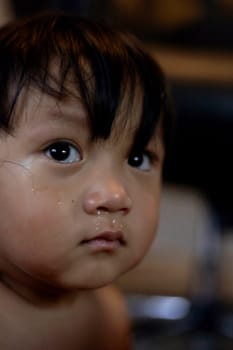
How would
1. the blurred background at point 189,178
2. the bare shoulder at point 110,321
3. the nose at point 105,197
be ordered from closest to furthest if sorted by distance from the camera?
1. the nose at point 105,197
2. the bare shoulder at point 110,321
3. the blurred background at point 189,178

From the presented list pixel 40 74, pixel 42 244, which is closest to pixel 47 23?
pixel 40 74

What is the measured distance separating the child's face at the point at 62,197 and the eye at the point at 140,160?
22 millimetres

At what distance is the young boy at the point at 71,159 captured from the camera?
1.93 feet

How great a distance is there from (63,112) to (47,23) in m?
0.10

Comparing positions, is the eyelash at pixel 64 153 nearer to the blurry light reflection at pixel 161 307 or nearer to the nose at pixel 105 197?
the nose at pixel 105 197

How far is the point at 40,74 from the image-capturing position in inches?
23.4

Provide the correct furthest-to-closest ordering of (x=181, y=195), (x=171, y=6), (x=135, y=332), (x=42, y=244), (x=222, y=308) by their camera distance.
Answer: (x=181, y=195)
(x=171, y=6)
(x=222, y=308)
(x=135, y=332)
(x=42, y=244)

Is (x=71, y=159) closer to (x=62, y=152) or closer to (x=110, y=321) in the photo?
(x=62, y=152)

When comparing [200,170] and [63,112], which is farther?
[200,170]

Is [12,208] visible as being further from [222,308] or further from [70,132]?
[222,308]

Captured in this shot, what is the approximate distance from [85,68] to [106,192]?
0.10 m

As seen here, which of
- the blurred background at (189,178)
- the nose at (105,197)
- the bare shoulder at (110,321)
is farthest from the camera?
the blurred background at (189,178)

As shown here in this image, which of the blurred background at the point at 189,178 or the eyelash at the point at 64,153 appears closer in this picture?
the eyelash at the point at 64,153

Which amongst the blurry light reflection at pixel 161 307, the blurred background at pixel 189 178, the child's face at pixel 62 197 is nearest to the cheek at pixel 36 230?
the child's face at pixel 62 197
